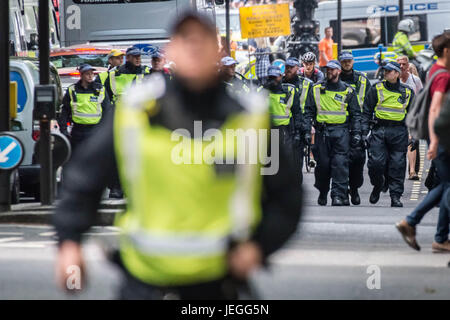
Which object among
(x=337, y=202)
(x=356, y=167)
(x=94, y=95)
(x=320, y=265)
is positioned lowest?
(x=320, y=265)

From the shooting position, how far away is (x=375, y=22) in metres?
35.4

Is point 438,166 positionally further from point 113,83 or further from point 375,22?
point 375,22

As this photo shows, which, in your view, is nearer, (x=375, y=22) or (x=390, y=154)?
(x=390, y=154)

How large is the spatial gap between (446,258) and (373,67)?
81.4 ft

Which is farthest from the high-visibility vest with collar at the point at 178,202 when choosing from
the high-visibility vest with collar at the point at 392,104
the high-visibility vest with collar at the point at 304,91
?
the high-visibility vest with collar at the point at 304,91

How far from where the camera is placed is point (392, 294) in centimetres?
828

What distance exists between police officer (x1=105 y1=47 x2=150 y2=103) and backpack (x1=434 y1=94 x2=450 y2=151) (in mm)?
7372

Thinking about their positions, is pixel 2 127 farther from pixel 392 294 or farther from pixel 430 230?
pixel 392 294

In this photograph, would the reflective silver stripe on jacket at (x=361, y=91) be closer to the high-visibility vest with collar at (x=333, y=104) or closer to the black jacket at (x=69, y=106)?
the high-visibility vest with collar at (x=333, y=104)

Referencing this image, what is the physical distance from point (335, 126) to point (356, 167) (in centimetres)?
72

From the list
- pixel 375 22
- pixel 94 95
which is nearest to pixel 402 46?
pixel 94 95

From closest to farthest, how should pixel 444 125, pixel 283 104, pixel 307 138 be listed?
pixel 444 125 → pixel 307 138 → pixel 283 104

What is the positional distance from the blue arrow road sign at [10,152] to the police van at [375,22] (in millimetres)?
21574
